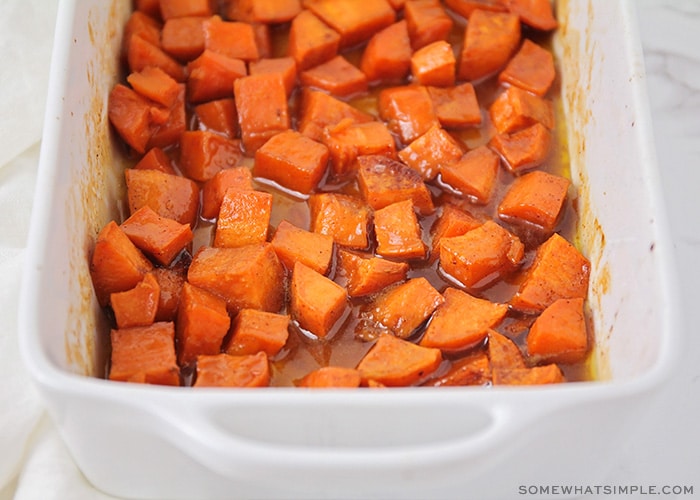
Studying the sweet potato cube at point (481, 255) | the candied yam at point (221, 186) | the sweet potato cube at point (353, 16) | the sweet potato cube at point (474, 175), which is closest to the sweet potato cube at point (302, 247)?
the candied yam at point (221, 186)

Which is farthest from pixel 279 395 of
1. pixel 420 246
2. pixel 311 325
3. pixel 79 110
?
pixel 79 110

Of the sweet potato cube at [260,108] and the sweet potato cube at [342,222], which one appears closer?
the sweet potato cube at [342,222]

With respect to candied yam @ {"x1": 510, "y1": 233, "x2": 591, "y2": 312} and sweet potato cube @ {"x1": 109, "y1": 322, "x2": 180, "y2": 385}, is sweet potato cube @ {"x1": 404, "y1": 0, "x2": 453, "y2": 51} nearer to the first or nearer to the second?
candied yam @ {"x1": 510, "y1": 233, "x2": 591, "y2": 312}

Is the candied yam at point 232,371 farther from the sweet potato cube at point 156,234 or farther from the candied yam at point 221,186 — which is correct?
the candied yam at point 221,186

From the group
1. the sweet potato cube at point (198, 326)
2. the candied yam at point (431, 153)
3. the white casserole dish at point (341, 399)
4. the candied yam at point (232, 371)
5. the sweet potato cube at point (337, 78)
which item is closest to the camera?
the white casserole dish at point (341, 399)

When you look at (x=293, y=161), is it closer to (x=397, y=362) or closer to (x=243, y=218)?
(x=243, y=218)
